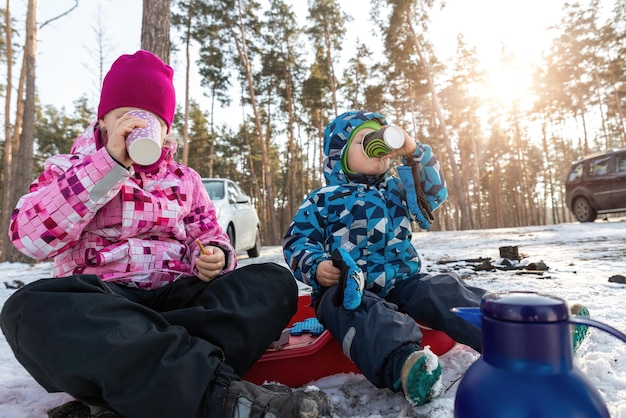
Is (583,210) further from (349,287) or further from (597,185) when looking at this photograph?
(349,287)

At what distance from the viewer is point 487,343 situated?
657 millimetres

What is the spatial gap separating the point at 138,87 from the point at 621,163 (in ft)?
35.4

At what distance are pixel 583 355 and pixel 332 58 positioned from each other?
738 inches

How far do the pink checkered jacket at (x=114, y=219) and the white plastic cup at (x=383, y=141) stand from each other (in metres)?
A: 0.76

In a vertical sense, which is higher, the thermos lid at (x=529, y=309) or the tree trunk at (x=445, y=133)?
the tree trunk at (x=445, y=133)

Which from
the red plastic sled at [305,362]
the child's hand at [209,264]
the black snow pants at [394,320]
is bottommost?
the red plastic sled at [305,362]

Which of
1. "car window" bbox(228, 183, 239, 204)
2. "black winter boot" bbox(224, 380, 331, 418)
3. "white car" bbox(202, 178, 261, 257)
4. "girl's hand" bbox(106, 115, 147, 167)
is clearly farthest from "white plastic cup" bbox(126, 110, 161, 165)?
"car window" bbox(228, 183, 239, 204)

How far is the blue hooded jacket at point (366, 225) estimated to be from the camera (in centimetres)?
164

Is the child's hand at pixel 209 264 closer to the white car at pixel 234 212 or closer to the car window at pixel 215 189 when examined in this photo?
the white car at pixel 234 212

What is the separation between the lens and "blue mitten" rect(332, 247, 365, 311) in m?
1.26

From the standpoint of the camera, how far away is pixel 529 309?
583mm

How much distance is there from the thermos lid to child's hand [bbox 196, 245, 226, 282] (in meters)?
1.04

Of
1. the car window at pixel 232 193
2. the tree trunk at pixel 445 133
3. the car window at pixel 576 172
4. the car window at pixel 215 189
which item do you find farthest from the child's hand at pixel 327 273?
the tree trunk at pixel 445 133

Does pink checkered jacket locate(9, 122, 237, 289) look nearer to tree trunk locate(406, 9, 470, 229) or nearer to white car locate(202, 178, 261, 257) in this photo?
white car locate(202, 178, 261, 257)
